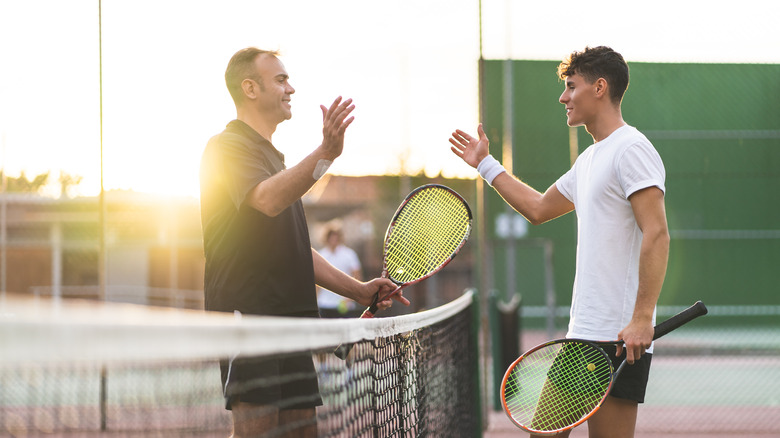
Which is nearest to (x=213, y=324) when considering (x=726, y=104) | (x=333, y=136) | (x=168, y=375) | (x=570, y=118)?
(x=168, y=375)

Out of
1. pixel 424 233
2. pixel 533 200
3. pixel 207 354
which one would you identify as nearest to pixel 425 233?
pixel 424 233

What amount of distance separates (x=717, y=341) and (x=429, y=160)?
13.7 feet

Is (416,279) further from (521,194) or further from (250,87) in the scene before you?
(250,87)

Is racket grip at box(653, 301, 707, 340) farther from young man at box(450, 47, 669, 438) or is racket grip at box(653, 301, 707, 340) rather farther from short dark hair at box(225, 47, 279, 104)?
short dark hair at box(225, 47, 279, 104)

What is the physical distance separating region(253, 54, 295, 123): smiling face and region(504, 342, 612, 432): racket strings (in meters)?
1.06

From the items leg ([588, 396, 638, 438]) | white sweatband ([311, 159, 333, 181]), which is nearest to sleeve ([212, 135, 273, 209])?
white sweatband ([311, 159, 333, 181])

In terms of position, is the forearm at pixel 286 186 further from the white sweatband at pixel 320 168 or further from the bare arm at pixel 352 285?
the bare arm at pixel 352 285

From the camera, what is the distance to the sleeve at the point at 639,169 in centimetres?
262

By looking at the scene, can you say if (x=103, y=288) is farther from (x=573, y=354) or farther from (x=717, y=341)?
(x=717, y=341)

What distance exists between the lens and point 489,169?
328cm

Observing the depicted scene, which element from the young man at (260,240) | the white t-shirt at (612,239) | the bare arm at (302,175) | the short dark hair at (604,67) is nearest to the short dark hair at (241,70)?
the young man at (260,240)

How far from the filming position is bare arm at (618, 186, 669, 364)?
257cm

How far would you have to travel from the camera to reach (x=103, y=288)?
245 inches

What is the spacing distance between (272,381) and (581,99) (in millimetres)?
1233
